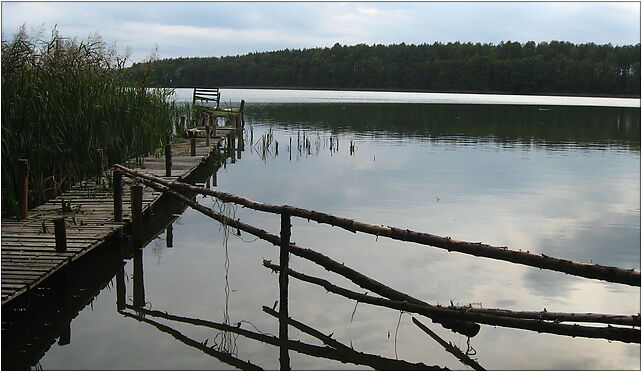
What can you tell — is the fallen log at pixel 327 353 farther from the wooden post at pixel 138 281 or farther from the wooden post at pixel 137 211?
the wooden post at pixel 137 211

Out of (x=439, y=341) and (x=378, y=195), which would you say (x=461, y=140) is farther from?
(x=439, y=341)

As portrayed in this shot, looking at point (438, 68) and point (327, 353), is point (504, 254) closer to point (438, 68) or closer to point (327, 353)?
point (327, 353)

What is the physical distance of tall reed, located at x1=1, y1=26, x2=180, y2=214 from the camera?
34.2ft

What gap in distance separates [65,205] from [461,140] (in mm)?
22330

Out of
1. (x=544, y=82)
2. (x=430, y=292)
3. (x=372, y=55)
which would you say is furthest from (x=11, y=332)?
(x=372, y=55)

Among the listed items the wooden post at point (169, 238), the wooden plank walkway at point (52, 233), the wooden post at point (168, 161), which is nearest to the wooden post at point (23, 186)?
the wooden plank walkway at point (52, 233)

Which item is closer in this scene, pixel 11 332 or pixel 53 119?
pixel 11 332

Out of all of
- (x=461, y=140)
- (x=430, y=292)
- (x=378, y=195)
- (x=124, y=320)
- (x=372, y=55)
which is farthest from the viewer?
(x=372, y=55)

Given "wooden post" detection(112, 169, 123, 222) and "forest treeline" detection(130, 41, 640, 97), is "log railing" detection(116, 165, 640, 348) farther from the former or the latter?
"forest treeline" detection(130, 41, 640, 97)

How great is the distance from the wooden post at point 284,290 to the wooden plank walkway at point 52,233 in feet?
7.44

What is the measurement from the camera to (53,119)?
11.3 meters

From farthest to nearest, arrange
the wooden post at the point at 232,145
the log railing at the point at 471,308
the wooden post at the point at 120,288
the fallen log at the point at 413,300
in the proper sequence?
the wooden post at the point at 232,145
the wooden post at the point at 120,288
the fallen log at the point at 413,300
the log railing at the point at 471,308

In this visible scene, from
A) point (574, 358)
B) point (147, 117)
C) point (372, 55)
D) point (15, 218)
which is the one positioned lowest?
point (574, 358)

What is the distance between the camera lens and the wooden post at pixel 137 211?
9.39 metres
